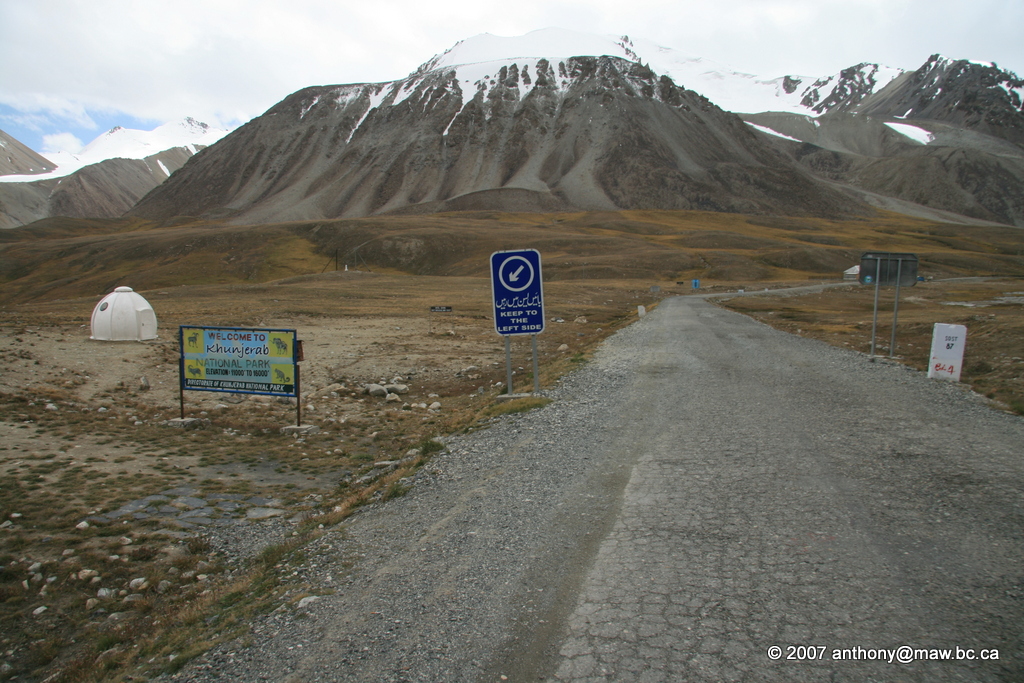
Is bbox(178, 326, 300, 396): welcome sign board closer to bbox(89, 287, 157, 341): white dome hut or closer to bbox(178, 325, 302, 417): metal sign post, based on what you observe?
bbox(178, 325, 302, 417): metal sign post

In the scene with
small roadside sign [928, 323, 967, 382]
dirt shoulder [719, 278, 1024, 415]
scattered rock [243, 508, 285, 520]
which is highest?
small roadside sign [928, 323, 967, 382]

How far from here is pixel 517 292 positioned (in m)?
12.6

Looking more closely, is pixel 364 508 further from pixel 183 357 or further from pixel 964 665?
pixel 183 357

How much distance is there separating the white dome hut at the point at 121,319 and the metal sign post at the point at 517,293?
19.2m

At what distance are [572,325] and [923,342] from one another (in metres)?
17.7

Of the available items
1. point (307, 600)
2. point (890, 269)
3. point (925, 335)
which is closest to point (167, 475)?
point (307, 600)

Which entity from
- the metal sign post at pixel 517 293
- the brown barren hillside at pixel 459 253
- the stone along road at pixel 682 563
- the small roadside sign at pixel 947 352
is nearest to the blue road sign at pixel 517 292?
the metal sign post at pixel 517 293

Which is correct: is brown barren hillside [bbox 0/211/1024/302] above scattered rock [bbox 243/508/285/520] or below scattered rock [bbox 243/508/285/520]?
above

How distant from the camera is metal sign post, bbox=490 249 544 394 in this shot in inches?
489

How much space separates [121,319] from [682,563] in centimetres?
2652

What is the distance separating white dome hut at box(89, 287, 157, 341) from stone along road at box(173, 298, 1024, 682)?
833 inches

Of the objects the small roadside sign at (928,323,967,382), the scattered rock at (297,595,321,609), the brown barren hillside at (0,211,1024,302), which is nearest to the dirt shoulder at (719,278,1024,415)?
the small roadside sign at (928,323,967,382)

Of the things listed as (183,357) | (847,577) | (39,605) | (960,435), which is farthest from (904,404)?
(183,357)

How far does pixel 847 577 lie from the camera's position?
512 cm
